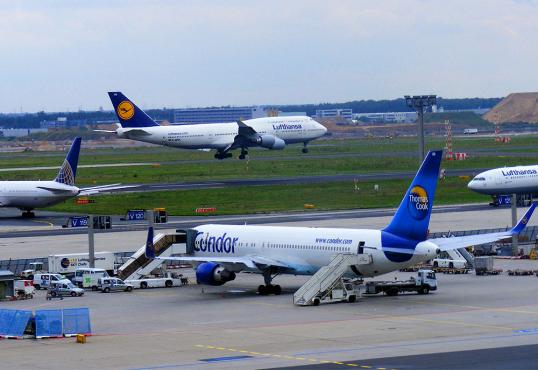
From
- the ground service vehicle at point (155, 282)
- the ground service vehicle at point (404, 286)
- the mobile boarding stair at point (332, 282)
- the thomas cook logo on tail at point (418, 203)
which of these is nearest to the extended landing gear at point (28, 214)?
the ground service vehicle at point (155, 282)

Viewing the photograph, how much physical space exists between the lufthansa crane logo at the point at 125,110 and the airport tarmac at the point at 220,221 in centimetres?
5991

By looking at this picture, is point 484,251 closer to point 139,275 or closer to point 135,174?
point 139,275

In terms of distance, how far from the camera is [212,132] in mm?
181875

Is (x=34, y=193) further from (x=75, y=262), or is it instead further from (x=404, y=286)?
(x=404, y=286)

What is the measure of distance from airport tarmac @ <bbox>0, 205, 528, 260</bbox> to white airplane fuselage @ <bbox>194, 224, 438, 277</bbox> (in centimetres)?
1733

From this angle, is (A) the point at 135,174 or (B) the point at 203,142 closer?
(A) the point at 135,174

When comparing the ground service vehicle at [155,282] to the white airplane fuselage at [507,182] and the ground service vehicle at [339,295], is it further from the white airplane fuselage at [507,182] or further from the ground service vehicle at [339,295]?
the white airplane fuselage at [507,182]

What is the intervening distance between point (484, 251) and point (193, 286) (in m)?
22.7

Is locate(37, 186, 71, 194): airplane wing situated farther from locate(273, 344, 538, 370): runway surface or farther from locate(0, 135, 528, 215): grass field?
locate(273, 344, 538, 370): runway surface

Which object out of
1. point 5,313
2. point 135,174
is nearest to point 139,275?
point 5,313

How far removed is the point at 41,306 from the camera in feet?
207

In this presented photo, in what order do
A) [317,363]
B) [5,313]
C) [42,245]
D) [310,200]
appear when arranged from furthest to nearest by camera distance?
1. [310,200]
2. [42,245]
3. [5,313]
4. [317,363]

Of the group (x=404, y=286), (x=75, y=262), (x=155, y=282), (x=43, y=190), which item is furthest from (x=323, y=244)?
(x=43, y=190)

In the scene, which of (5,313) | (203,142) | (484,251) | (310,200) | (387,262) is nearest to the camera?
(5,313)
